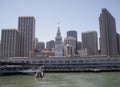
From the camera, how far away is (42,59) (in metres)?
173

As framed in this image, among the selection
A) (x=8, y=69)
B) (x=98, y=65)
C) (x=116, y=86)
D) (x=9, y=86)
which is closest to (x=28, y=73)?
(x=8, y=69)

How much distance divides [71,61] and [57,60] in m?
12.4

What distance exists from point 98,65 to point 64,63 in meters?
29.2

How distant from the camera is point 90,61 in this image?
16812cm

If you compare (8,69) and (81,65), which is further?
(81,65)

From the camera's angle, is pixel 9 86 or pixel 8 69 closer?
pixel 9 86

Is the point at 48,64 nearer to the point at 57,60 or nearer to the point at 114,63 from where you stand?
the point at 57,60

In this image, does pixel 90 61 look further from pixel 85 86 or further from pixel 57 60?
pixel 85 86

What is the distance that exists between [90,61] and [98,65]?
7.82 m

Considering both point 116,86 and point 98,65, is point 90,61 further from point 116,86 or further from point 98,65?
point 116,86

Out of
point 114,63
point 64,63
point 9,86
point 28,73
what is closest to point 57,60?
point 64,63

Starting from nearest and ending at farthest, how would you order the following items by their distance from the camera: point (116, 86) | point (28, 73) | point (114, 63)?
point (116, 86) < point (28, 73) < point (114, 63)

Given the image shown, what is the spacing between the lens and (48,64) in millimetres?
171375

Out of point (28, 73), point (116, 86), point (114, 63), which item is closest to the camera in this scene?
point (116, 86)
